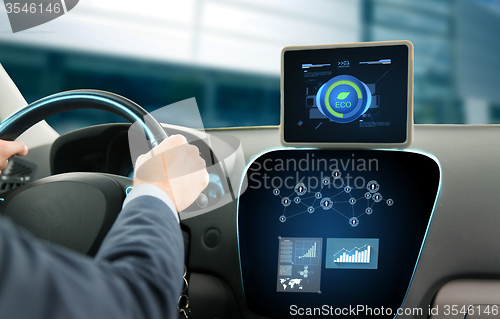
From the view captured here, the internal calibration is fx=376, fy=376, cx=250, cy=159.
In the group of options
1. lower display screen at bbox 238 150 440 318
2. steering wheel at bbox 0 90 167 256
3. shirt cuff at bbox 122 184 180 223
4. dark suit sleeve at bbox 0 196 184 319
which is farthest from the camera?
lower display screen at bbox 238 150 440 318

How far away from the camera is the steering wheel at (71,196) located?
79 centimetres

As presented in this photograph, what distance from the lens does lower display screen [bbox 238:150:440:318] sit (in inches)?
35.9

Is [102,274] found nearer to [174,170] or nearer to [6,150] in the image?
[174,170]

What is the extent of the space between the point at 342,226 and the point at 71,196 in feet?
2.07

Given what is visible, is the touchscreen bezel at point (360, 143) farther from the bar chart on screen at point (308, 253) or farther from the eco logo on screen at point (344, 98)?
the bar chart on screen at point (308, 253)

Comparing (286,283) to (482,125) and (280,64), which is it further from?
(482,125)

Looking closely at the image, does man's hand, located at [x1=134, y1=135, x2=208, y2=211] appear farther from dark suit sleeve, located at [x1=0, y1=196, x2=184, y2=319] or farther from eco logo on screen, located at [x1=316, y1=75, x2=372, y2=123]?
eco logo on screen, located at [x1=316, y1=75, x2=372, y2=123]

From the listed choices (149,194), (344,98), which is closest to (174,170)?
(149,194)

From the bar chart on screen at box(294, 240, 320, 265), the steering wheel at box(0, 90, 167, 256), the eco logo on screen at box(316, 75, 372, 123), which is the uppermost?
the eco logo on screen at box(316, 75, 372, 123)

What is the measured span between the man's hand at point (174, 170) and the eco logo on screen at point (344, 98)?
0.34 metres

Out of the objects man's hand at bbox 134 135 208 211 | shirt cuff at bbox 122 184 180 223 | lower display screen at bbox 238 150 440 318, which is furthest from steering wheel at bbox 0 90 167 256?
lower display screen at bbox 238 150 440 318

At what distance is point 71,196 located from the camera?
83cm

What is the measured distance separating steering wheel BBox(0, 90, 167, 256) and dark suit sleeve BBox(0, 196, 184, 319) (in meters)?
0.33

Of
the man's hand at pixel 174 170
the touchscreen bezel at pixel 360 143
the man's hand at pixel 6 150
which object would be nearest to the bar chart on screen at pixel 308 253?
the touchscreen bezel at pixel 360 143
